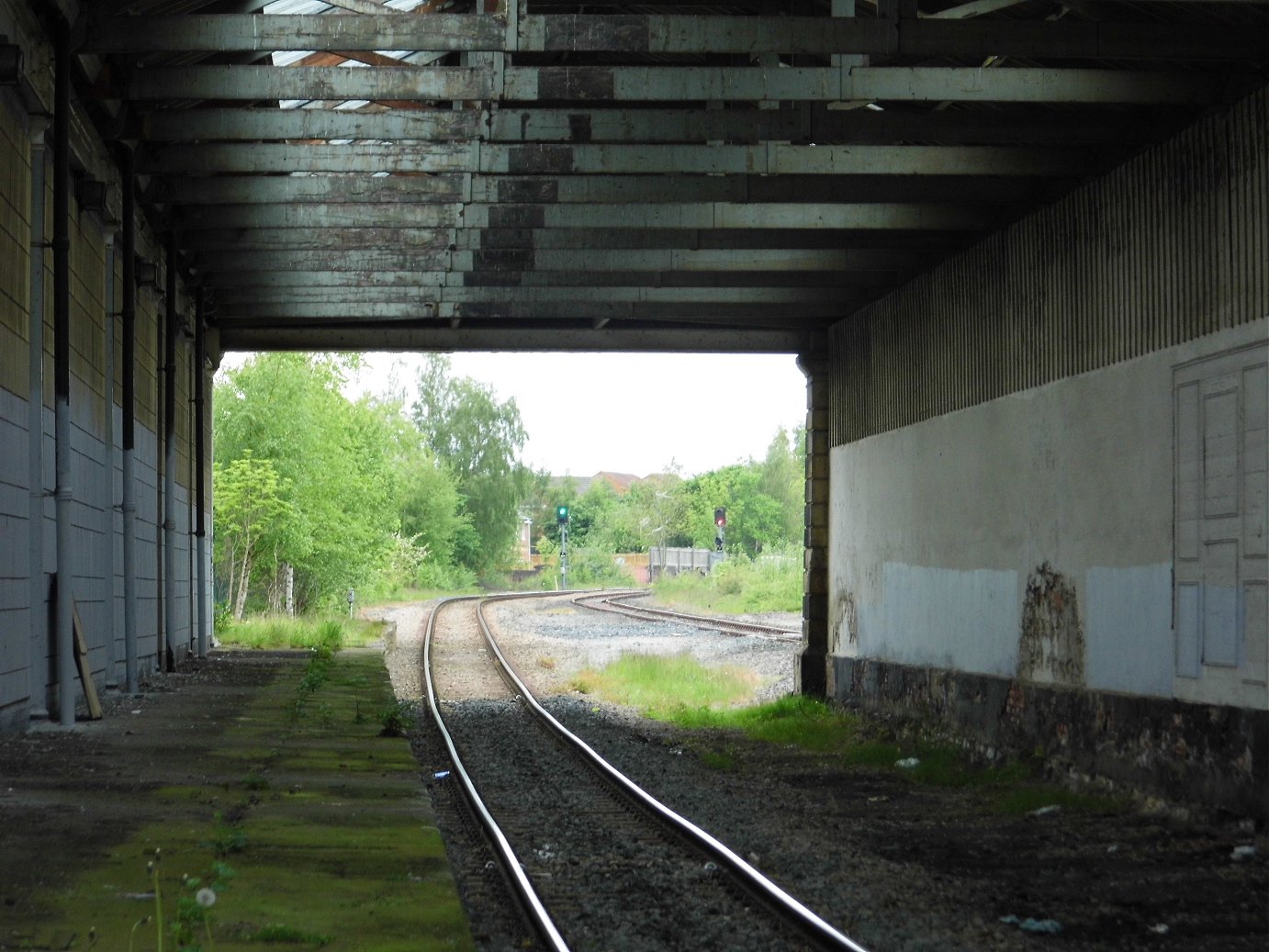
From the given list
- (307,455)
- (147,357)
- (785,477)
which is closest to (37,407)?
(147,357)

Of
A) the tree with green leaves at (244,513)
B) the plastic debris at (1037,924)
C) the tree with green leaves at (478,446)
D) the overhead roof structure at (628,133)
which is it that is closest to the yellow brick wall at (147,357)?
the overhead roof structure at (628,133)

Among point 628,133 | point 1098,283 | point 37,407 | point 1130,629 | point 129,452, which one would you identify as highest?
point 628,133

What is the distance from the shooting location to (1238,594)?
976 cm

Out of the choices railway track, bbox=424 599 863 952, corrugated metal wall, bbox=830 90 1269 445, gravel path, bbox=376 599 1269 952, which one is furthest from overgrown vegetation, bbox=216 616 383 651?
corrugated metal wall, bbox=830 90 1269 445

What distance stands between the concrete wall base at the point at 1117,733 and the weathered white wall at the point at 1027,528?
0.52ft

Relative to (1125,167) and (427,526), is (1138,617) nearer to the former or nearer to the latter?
(1125,167)

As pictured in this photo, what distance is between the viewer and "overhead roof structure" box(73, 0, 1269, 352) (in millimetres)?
9789

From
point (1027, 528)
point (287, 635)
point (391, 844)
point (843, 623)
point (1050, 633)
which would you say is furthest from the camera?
point (287, 635)

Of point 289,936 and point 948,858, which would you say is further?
point 948,858

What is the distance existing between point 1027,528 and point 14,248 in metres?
8.71

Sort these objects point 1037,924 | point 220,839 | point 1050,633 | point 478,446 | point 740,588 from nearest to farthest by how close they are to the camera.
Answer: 1. point 1037,924
2. point 220,839
3. point 1050,633
4. point 740,588
5. point 478,446

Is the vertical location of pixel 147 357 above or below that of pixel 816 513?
above

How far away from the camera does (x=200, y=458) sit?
895 inches

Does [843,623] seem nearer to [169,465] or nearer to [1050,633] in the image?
[1050,633]
